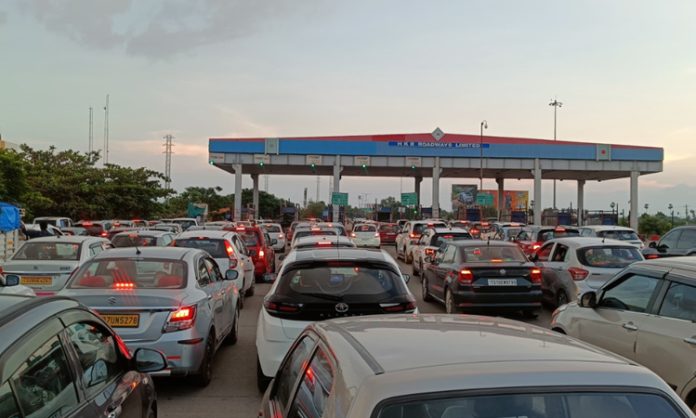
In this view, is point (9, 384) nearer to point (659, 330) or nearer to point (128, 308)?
point (128, 308)

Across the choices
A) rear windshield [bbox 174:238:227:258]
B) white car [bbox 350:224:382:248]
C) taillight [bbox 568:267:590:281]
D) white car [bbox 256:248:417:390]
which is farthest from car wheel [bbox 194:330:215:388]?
white car [bbox 350:224:382:248]

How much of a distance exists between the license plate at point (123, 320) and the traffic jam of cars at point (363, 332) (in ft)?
0.03

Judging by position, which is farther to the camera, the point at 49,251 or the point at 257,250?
the point at 257,250

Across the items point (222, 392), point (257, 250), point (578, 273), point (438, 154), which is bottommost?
point (222, 392)

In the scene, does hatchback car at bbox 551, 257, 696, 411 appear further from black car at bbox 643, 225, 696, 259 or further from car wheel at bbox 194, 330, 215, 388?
black car at bbox 643, 225, 696, 259

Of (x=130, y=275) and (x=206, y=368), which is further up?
(x=130, y=275)

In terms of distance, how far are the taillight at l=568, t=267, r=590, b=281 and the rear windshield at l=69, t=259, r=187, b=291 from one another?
746 centimetres

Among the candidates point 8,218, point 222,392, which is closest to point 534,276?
point 222,392

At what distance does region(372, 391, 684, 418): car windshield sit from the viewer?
203 cm

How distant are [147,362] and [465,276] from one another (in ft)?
26.2

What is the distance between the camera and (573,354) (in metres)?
2.44

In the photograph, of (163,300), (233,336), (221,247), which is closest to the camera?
(163,300)

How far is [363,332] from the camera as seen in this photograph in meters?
2.95

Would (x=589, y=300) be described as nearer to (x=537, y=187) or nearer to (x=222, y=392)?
(x=222, y=392)
